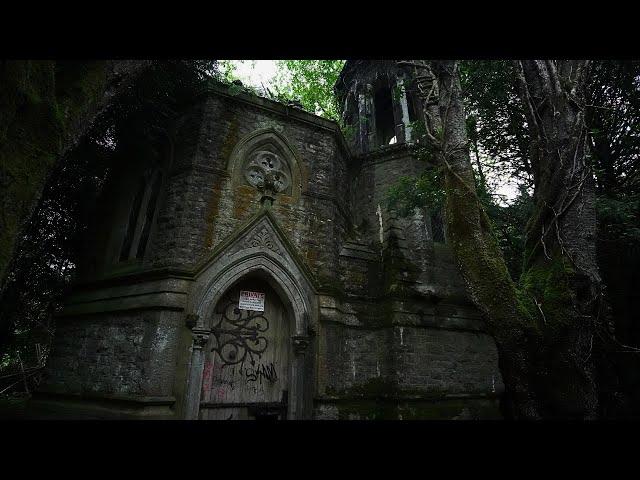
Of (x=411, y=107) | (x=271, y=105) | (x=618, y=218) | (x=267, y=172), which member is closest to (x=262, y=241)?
(x=267, y=172)

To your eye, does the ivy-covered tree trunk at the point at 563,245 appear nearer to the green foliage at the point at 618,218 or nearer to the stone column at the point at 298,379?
the green foliage at the point at 618,218

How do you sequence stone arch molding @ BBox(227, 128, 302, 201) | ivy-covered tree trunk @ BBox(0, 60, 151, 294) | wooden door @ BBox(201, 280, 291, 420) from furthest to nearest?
stone arch molding @ BBox(227, 128, 302, 201) < wooden door @ BBox(201, 280, 291, 420) < ivy-covered tree trunk @ BBox(0, 60, 151, 294)

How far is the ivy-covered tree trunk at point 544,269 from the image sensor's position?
12.6 ft

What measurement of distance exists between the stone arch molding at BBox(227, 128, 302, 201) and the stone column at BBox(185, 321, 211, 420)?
10.4ft

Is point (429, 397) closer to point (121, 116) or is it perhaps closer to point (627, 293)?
point (627, 293)

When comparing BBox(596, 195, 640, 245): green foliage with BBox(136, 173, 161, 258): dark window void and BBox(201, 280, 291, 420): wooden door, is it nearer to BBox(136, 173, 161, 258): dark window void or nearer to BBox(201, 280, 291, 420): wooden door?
BBox(201, 280, 291, 420): wooden door

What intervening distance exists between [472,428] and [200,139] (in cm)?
755

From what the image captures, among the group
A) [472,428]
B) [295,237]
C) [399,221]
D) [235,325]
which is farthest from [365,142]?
[472,428]

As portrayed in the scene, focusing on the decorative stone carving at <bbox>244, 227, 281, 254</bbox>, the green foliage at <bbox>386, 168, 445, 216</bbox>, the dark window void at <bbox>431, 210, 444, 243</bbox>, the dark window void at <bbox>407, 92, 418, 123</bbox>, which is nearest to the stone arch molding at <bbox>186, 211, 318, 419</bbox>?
the decorative stone carving at <bbox>244, 227, 281, 254</bbox>

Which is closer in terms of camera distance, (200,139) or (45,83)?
(45,83)

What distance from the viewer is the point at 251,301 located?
7.08 metres

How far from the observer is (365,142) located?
12.8 m

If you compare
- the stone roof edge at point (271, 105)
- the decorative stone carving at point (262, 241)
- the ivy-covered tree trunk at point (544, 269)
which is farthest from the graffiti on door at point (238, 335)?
the stone roof edge at point (271, 105)

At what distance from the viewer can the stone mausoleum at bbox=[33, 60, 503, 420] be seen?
6.16 meters
